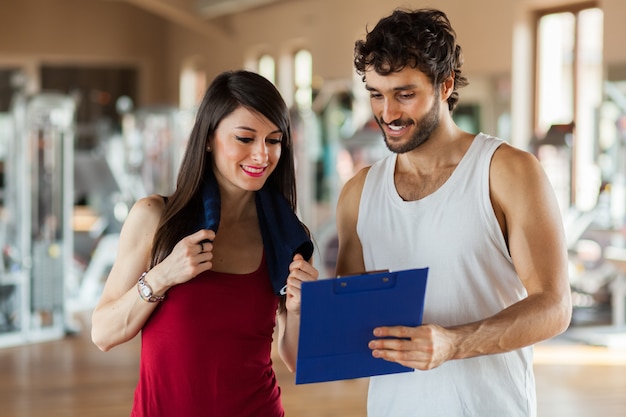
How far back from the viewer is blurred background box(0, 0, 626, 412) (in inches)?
285

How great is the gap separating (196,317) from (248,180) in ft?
0.96

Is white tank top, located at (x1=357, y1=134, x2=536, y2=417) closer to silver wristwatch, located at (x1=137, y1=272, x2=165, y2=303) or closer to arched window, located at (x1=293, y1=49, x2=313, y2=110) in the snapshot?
silver wristwatch, located at (x1=137, y1=272, x2=165, y2=303)

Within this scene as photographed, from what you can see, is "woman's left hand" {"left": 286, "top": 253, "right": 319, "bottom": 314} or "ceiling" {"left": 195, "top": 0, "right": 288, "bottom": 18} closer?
"woman's left hand" {"left": 286, "top": 253, "right": 319, "bottom": 314}

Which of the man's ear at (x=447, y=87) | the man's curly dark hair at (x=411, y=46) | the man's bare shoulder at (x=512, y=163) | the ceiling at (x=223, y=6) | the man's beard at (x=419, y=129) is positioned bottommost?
the man's bare shoulder at (x=512, y=163)

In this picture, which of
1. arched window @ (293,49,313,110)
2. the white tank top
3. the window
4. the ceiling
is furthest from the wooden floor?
the ceiling

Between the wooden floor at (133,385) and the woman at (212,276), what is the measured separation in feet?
10.1

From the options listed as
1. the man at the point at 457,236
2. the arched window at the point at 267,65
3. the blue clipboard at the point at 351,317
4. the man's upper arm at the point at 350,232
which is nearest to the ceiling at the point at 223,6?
the arched window at the point at 267,65

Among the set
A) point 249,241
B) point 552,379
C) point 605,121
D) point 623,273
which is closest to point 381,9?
point 605,121

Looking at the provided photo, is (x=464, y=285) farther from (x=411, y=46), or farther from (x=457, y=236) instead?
(x=411, y=46)

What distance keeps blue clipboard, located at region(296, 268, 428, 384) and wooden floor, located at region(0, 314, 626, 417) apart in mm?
3246

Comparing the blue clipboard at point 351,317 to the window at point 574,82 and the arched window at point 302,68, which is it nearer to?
the window at point 574,82

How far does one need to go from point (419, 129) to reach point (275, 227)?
0.36 m

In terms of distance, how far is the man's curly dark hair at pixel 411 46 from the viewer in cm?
190

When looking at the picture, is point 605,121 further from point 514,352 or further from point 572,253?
point 514,352
